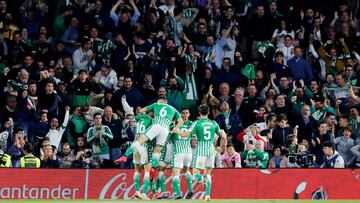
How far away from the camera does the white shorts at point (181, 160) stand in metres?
29.2

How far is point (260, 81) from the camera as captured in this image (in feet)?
113

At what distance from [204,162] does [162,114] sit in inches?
56.5

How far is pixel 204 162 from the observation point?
29.1 m

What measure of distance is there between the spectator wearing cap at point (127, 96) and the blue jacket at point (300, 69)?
172 inches

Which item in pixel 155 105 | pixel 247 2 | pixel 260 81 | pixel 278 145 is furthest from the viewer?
pixel 247 2

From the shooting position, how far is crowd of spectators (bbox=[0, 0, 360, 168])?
31.6m

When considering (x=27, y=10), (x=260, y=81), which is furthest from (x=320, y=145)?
(x=27, y=10)

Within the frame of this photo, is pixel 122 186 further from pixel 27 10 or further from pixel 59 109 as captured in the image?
pixel 27 10

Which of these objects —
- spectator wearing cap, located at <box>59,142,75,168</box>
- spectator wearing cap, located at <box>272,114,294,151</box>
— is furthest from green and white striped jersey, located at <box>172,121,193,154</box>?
spectator wearing cap, located at <box>272,114,294,151</box>

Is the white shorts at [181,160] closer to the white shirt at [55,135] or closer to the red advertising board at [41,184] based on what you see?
the red advertising board at [41,184]

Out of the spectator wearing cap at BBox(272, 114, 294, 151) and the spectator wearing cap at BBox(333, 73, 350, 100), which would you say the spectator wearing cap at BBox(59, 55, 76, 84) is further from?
the spectator wearing cap at BBox(333, 73, 350, 100)

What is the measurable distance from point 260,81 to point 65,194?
23.5 ft

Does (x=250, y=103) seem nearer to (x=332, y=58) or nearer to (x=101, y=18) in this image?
(x=332, y=58)

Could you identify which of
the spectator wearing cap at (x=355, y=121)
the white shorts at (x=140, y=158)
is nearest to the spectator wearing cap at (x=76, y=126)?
the white shorts at (x=140, y=158)
